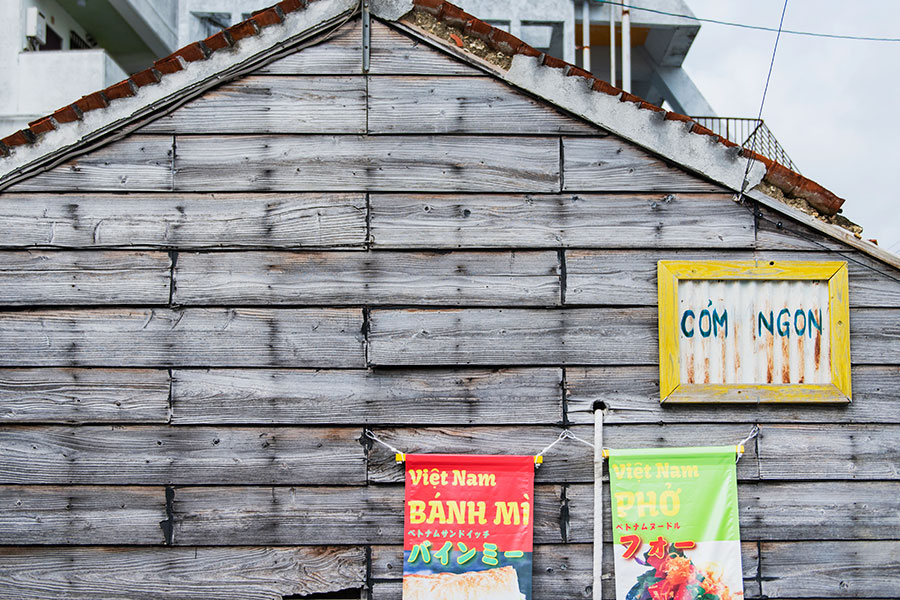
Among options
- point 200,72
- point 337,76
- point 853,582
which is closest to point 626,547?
point 853,582

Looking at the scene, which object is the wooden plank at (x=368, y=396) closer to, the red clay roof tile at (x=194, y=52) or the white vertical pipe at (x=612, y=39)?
the red clay roof tile at (x=194, y=52)

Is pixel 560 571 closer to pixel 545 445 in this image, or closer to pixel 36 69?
pixel 545 445

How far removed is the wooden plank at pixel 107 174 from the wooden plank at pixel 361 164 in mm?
119

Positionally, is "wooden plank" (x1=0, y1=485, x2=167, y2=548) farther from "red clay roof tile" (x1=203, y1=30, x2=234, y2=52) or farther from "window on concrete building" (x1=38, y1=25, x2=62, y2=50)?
"window on concrete building" (x1=38, y1=25, x2=62, y2=50)

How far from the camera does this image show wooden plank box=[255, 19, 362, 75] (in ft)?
15.7

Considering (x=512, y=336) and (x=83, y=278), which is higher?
(x=83, y=278)

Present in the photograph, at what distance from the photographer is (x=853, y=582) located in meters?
4.55

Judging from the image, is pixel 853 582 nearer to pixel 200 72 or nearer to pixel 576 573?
pixel 576 573

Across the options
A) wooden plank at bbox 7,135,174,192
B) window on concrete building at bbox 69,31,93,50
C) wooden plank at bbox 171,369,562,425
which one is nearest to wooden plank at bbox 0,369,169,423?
wooden plank at bbox 171,369,562,425

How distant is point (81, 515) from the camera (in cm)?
457

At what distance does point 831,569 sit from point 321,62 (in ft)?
14.5

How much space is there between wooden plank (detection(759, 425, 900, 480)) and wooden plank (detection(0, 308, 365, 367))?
8.40 ft

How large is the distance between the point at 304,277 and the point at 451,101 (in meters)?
1.44

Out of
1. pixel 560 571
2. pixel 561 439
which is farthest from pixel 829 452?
pixel 560 571
